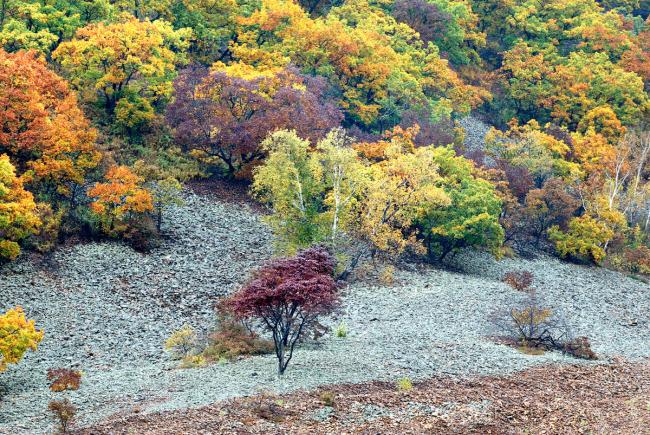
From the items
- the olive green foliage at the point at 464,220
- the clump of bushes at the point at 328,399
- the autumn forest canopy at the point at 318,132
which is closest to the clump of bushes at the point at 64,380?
the autumn forest canopy at the point at 318,132

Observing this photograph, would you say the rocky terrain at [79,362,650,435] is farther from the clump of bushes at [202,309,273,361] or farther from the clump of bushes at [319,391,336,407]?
the clump of bushes at [202,309,273,361]

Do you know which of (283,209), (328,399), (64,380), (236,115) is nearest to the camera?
(328,399)

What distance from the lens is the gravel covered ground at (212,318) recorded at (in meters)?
22.4

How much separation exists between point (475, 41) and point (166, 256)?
2128 inches

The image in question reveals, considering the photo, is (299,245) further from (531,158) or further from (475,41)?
(475,41)

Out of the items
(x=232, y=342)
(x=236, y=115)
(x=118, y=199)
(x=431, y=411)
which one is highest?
(x=236, y=115)

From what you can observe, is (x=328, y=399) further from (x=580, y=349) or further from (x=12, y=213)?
(x=12, y=213)

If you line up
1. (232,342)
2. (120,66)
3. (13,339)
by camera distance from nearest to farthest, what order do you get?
(13,339)
(232,342)
(120,66)

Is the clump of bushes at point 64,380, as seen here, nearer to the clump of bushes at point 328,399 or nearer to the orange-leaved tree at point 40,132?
the clump of bushes at point 328,399

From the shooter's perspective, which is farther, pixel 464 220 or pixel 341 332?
pixel 464 220

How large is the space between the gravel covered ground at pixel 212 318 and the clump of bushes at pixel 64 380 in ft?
1.08

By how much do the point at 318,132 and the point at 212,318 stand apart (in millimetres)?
18552

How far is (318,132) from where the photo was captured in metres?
46.5

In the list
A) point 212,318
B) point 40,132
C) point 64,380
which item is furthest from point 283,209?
point 64,380
